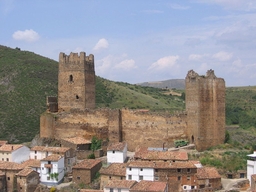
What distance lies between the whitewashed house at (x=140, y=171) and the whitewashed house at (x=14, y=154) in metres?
10.9

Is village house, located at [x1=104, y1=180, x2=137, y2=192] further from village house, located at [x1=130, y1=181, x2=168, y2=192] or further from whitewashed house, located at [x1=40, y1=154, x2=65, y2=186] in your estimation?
whitewashed house, located at [x1=40, y1=154, x2=65, y2=186]

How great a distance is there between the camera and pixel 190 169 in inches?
1176

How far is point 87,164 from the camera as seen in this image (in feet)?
106

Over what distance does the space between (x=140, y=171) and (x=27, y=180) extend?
844 centimetres

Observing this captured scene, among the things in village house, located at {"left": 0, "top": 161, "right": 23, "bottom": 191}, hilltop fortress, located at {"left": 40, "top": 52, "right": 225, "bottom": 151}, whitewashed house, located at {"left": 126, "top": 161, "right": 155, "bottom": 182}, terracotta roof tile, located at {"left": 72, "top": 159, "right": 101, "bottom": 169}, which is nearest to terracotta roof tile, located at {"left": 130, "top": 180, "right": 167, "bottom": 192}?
whitewashed house, located at {"left": 126, "top": 161, "right": 155, "bottom": 182}

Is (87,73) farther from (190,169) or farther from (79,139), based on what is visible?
(190,169)

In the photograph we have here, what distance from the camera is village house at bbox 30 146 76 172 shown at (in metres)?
34.2

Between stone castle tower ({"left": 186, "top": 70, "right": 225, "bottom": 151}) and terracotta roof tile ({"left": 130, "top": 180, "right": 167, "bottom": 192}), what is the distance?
6668mm

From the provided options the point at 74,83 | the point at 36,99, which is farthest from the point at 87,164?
the point at 36,99

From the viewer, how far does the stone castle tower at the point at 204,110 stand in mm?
34125

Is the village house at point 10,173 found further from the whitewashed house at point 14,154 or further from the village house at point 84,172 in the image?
the village house at point 84,172

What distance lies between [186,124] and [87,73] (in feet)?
34.7

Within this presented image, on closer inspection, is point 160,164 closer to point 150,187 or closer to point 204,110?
point 150,187

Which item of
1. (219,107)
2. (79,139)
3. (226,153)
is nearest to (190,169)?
(226,153)
